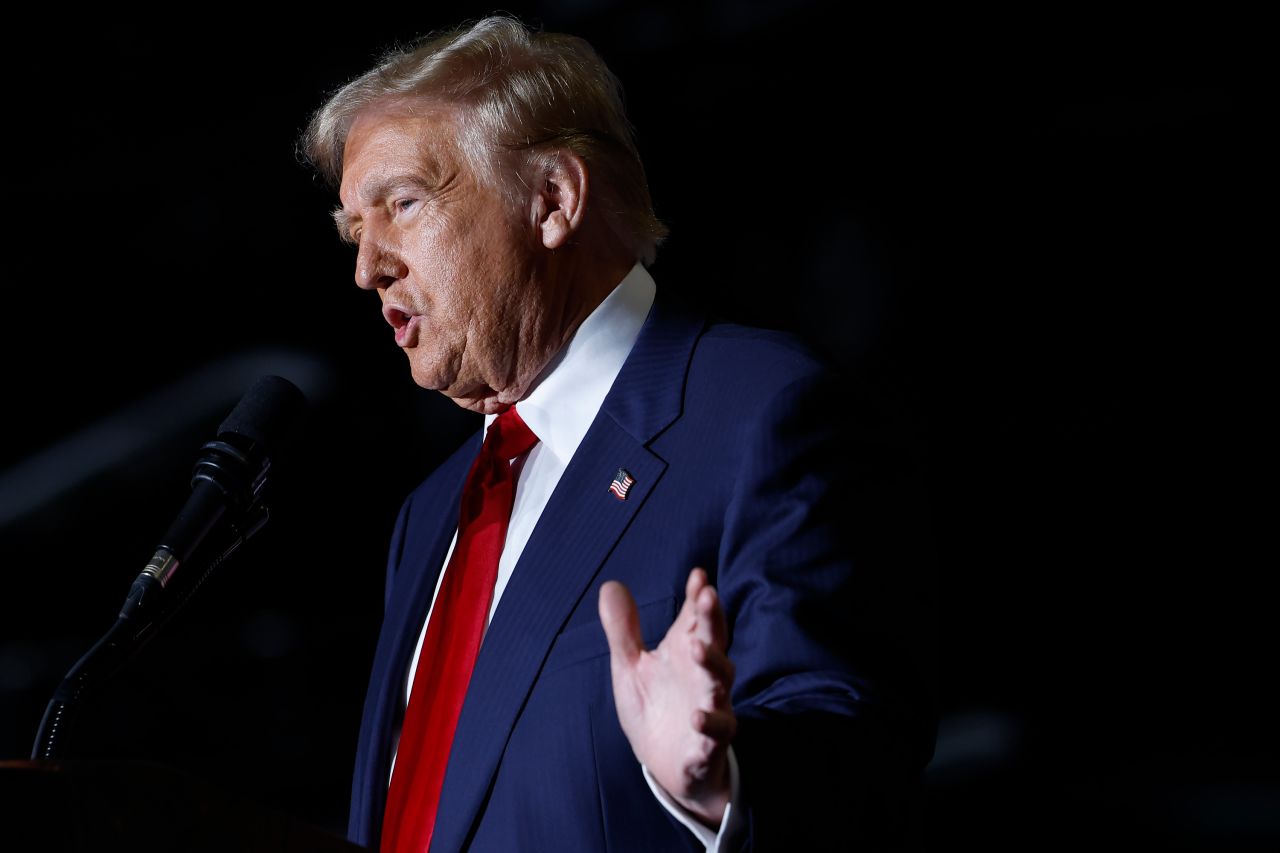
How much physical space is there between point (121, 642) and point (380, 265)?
66 centimetres

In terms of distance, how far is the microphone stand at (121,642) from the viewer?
3.83ft

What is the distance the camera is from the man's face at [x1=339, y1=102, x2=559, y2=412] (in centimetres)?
170

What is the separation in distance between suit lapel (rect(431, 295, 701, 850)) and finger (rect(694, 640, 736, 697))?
0.45 m

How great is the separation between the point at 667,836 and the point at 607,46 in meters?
1.61

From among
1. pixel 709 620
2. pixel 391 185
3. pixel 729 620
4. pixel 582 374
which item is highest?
pixel 391 185

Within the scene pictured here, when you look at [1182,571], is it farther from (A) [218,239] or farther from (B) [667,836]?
(A) [218,239]

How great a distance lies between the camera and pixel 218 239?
2633mm

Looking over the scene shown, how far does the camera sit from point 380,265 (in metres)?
1.73

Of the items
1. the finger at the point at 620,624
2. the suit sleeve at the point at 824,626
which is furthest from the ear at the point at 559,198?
the finger at the point at 620,624

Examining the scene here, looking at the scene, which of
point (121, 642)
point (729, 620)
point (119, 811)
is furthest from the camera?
point (729, 620)

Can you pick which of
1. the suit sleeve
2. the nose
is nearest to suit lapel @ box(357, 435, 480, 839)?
the nose

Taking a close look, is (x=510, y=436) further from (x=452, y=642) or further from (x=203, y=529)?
(x=203, y=529)

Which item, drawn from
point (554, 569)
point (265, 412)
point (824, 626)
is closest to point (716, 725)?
point (824, 626)

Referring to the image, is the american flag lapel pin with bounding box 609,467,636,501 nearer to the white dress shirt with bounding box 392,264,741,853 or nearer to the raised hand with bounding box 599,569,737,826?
the white dress shirt with bounding box 392,264,741,853
